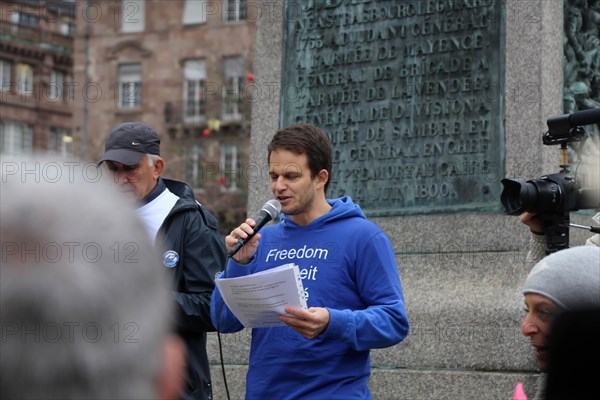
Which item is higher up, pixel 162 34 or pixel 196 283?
pixel 162 34

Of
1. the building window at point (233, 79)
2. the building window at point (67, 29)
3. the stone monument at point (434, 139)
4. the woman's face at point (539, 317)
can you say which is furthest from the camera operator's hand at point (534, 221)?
the building window at point (67, 29)

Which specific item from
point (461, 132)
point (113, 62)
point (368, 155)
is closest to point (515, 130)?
point (461, 132)

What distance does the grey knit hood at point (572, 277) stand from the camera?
2.69m

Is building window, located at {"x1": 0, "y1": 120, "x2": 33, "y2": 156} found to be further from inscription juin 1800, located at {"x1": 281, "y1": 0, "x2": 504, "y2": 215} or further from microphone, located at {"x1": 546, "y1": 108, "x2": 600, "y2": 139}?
microphone, located at {"x1": 546, "y1": 108, "x2": 600, "y2": 139}

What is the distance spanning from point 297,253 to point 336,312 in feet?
1.37

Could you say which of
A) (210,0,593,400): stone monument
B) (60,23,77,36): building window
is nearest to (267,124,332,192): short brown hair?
(210,0,593,400): stone monument

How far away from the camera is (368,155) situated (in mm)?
7332

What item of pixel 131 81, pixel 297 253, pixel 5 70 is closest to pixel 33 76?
pixel 5 70

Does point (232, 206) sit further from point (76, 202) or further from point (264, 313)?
point (76, 202)

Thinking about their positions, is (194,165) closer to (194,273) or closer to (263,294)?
(194,273)

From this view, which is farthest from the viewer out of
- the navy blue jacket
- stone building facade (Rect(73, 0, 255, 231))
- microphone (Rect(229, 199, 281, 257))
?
stone building facade (Rect(73, 0, 255, 231))

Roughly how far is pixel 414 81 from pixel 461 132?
0.45 meters

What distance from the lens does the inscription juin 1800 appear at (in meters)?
6.94

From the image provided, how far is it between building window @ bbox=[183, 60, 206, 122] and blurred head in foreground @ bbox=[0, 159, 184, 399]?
4315 centimetres
